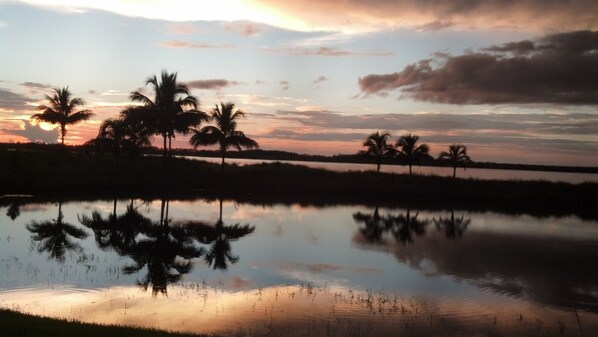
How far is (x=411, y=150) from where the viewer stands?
50844 millimetres

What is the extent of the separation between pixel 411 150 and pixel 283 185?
17.0 meters

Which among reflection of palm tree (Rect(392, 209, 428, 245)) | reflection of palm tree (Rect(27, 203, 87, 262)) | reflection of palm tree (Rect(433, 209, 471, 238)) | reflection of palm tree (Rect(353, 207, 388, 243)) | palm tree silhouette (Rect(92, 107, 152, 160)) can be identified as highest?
palm tree silhouette (Rect(92, 107, 152, 160))

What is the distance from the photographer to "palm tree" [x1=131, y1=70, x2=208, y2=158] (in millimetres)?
38438

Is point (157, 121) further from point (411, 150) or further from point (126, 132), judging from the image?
point (411, 150)

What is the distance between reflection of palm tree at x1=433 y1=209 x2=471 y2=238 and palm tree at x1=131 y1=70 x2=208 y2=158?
21.5 m

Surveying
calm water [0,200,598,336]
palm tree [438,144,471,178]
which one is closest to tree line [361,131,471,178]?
palm tree [438,144,471,178]

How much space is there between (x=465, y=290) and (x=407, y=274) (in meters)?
1.96

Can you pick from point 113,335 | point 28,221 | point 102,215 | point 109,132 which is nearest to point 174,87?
point 109,132

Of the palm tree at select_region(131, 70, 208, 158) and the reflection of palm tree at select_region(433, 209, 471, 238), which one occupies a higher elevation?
the palm tree at select_region(131, 70, 208, 158)

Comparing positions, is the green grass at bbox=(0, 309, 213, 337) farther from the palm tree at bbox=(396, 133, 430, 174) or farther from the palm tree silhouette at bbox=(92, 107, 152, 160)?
the palm tree at bbox=(396, 133, 430, 174)

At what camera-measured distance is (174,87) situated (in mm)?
38812

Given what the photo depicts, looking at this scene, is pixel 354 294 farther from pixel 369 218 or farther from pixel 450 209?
pixel 450 209

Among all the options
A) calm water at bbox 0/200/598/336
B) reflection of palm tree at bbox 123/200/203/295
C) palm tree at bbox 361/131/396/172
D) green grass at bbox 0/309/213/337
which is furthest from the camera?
palm tree at bbox 361/131/396/172

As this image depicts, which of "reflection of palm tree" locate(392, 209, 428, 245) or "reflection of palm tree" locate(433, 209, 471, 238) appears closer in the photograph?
"reflection of palm tree" locate(392, 209, 428, 245)
